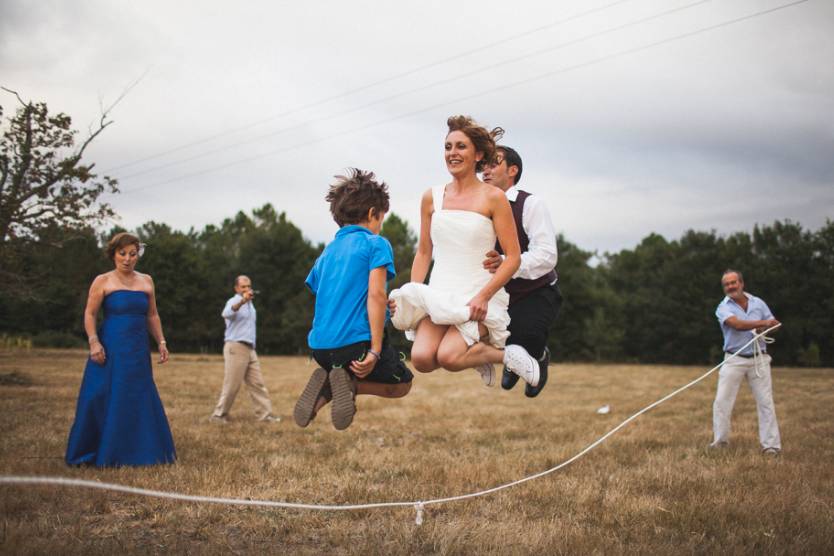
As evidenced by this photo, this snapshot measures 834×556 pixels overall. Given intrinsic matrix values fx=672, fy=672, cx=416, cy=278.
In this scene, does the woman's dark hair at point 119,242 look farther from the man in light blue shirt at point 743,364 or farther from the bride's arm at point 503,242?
the man in light blue shirt at point 743,364

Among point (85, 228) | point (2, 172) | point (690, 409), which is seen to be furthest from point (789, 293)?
point (2, 172)

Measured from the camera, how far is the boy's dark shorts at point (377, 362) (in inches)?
210

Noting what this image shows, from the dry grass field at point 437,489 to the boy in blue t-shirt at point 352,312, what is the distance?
6.07 feet

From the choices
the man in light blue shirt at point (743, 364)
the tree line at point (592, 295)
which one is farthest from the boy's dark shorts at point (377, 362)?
the tree line at point (592, 295)

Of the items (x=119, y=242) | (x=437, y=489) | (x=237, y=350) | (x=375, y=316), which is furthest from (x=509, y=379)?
(x=237, y=350)

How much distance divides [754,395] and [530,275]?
8145mm

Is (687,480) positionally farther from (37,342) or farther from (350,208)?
(37,342)

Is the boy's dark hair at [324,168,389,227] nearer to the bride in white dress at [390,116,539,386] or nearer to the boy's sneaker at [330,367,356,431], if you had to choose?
the bride in white dress at [390,116,539,386]

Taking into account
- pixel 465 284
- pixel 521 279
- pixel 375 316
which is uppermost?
pixel 521 279

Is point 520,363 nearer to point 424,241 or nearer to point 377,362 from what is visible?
point 377,362

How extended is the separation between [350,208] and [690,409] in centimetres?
1622

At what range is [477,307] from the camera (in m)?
5.42

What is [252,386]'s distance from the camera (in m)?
14.9

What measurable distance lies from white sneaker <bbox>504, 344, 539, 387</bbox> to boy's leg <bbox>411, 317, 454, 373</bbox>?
1.83ft
